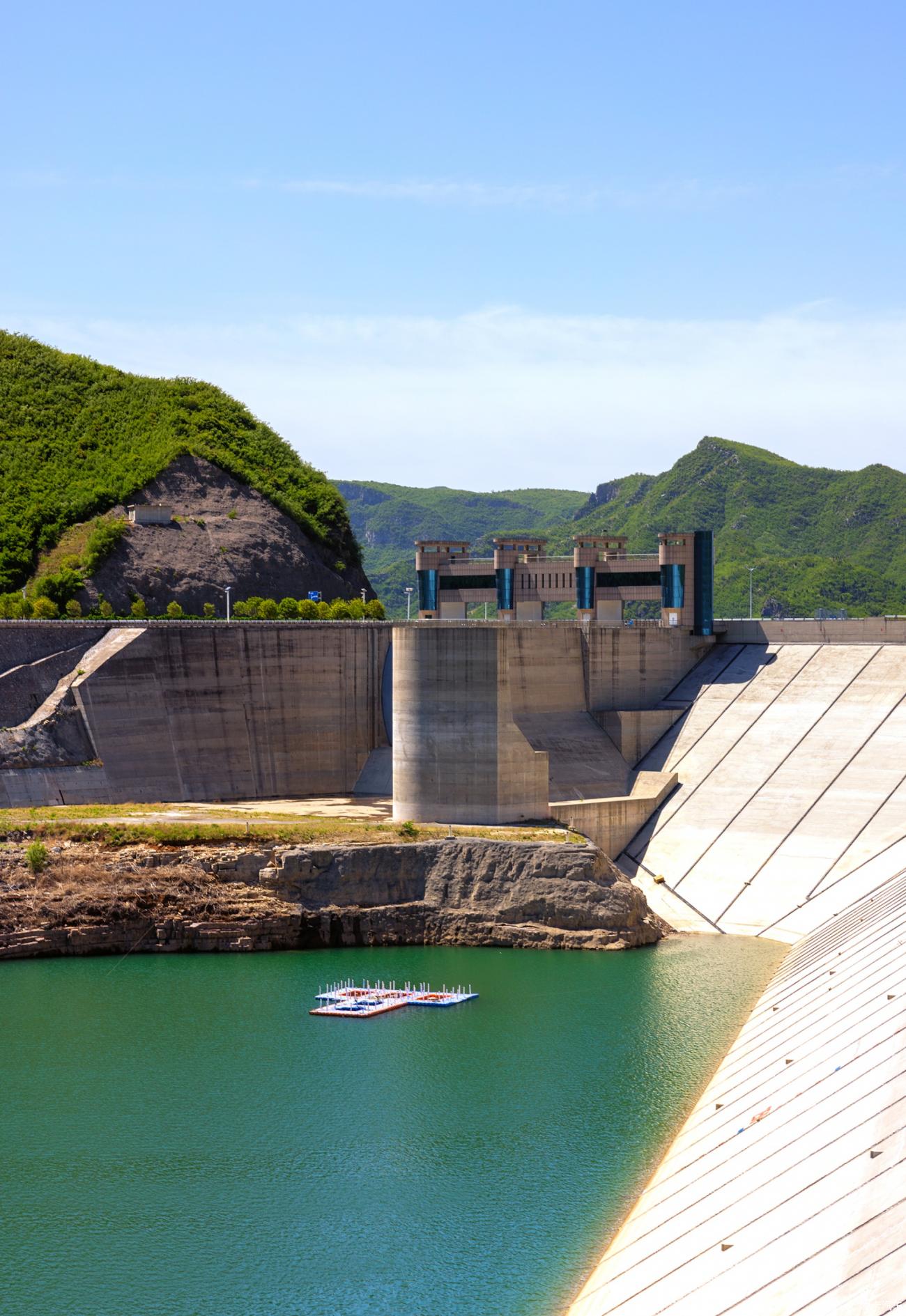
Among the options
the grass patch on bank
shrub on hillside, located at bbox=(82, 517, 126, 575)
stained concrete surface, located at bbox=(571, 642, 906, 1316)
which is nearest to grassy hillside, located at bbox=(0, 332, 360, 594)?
shrub on hillside, located at bbox=(82, 517, 126, 575)

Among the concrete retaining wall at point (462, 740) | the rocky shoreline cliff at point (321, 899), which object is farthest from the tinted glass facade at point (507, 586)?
the rocky shoreline cliff at point (321, 899)

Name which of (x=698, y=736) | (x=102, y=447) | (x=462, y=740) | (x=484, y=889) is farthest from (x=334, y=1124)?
(x=102, y=447)

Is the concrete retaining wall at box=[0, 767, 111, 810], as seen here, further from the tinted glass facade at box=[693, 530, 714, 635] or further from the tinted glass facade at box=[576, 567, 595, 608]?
the tinted glass facade at box=[693, 530, 714, 635]

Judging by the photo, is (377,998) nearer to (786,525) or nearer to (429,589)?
(429,589)

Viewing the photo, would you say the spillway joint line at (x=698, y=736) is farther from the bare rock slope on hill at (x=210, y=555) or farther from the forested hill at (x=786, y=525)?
the forested hill at (x=786, y=525)

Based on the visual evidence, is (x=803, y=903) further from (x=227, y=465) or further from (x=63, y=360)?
(x=63, y=360)

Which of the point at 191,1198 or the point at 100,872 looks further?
the point at 100,872

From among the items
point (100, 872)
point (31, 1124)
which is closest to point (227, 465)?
point (100, 872)
